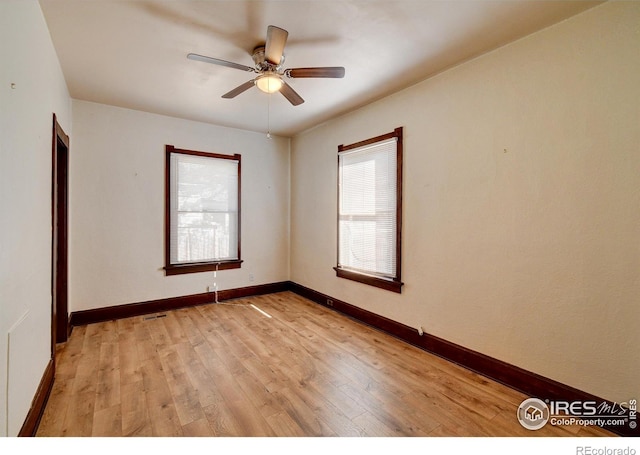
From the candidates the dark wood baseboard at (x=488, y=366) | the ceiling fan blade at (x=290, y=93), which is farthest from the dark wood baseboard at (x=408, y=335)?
the ceiling fan blade at (x=290, y=93)

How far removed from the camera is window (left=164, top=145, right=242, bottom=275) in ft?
13.9

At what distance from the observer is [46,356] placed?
2238 mm

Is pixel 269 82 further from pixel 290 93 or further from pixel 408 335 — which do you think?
pixel 408 335

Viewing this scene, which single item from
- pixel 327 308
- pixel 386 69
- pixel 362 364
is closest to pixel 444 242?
pixel 362 364

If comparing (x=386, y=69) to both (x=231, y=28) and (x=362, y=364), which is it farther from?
(x=362, y=364)

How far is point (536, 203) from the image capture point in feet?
7.29

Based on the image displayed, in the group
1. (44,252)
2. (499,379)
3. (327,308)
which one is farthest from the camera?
(327,308)

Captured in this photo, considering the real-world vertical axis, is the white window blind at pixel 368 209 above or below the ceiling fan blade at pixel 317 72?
below

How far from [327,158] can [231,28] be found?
2.39 meters

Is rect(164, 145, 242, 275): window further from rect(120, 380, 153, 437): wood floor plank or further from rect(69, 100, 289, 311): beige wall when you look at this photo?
rect(120, 380, 153, 437): wood floor plank

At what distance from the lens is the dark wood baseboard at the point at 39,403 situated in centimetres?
170

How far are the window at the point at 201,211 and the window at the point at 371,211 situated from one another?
1.81 meters

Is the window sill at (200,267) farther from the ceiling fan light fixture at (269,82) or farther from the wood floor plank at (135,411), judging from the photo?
the ceiling fan light fixture at (269,82)

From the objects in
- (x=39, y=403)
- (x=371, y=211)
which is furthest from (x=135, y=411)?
(x=371, y=211)
